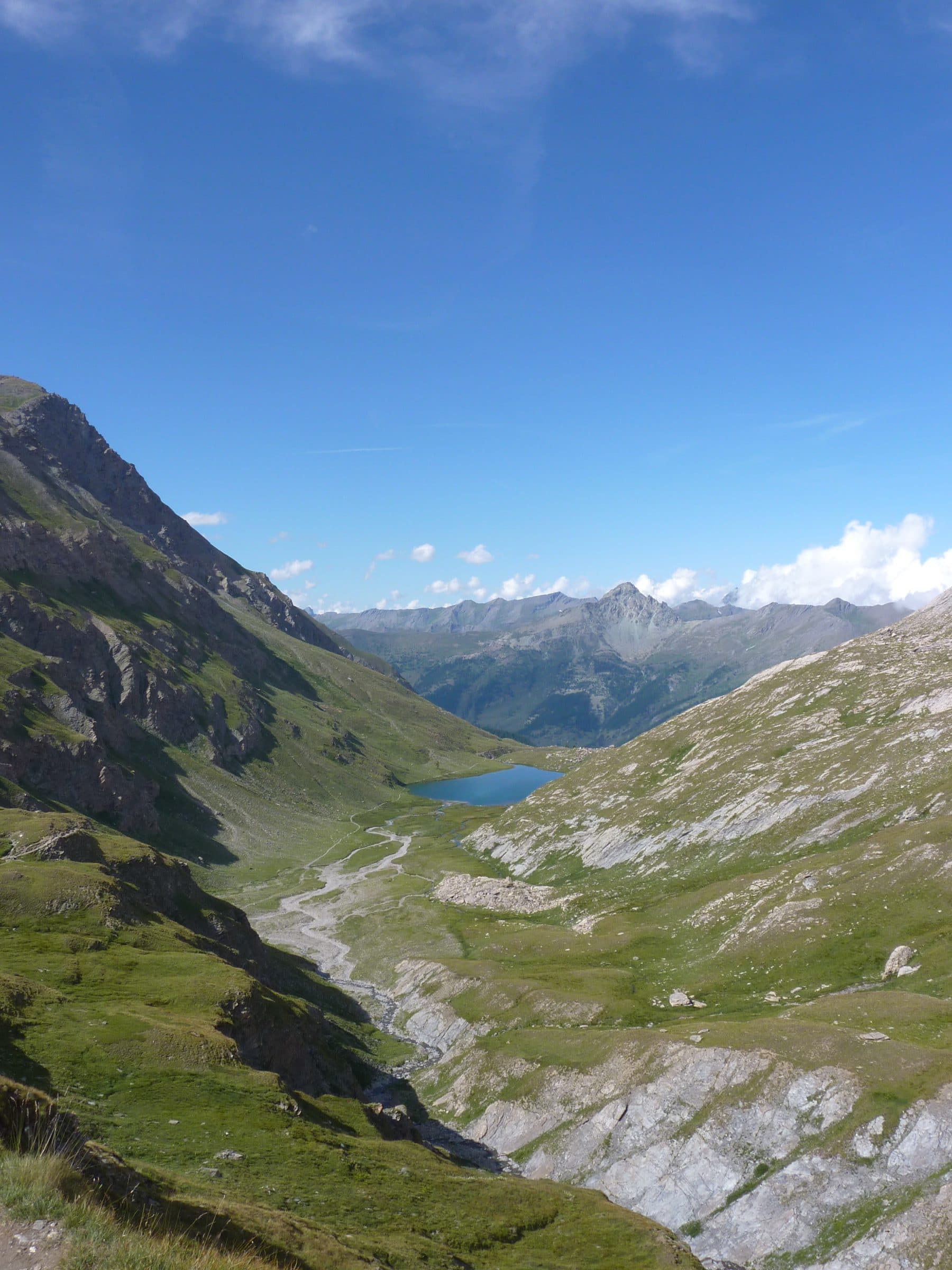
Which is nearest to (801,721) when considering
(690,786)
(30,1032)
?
(690,786)

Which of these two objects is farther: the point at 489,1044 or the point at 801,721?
the point at 801,721

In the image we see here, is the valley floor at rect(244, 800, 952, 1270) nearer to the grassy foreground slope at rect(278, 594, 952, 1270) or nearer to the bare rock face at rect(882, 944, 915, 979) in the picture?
the grassy foreground slope at rect(278, 594, 952, 1270)

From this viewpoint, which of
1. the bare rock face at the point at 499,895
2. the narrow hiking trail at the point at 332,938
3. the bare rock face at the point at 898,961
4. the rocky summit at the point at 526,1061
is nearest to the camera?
the rocky summit at the point at 526,1061

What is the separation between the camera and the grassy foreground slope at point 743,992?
54.8 m

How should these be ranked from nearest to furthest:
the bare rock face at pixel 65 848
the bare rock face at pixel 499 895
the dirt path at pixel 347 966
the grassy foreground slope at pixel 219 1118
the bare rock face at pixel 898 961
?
the grassy foreground slope at pixel 219 1118 < the dirt path at pixel 347 966 < the bare rock face at pixel 898 961 < the bare rock face at pixel 65 848 < the bare rock face at pixel 499 895

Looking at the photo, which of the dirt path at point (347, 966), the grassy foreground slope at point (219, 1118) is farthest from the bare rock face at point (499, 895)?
the grassy foreground slope at point (219, 1118)

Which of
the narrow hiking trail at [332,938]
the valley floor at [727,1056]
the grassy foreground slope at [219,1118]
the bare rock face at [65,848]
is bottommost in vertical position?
the narrow hiking trail at [332,938]

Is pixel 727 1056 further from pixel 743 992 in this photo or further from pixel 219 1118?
pixel 219 1118

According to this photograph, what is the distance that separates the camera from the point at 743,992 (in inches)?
3477

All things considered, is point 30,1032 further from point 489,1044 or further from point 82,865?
point 489,1044

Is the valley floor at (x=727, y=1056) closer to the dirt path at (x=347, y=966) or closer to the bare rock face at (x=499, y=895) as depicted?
the dirt path at (x=347, y=966)

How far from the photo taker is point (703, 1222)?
5700 cm

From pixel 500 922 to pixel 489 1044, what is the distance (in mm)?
56659

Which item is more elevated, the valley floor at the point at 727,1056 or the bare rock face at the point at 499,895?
the valley floor at the point at 727,1056
